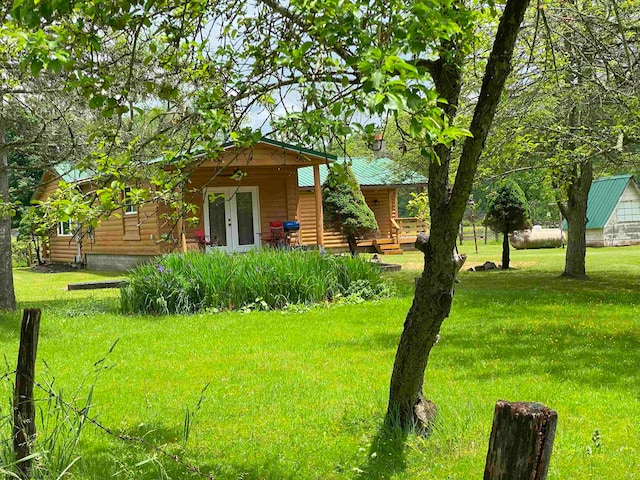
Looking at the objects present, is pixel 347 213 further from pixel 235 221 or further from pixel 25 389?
pixel 25 389

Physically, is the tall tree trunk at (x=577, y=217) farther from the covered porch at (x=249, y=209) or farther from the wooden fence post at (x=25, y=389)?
the wooden fence post at (x=25, y=389)

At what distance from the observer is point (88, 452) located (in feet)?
15.4

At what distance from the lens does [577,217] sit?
16.1 metres

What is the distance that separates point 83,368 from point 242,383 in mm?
2080

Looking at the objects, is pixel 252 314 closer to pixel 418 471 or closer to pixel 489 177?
pixel 489 177

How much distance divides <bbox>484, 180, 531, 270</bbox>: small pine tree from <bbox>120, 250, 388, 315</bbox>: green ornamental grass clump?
9044 millimetres

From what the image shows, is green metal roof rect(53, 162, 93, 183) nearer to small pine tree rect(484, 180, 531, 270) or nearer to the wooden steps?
small pine tree rect(484, 180, 531, 270)

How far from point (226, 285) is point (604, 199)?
30.8 meters

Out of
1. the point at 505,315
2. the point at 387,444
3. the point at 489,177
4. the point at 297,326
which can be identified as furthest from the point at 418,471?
the point at 489,177

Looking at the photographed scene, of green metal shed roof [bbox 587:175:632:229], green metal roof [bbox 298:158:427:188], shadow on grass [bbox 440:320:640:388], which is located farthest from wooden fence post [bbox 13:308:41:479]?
green metal shed roof [bbox 587:175:632:229]

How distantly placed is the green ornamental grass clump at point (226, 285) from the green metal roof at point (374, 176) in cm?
1576

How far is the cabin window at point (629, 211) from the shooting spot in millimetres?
36037

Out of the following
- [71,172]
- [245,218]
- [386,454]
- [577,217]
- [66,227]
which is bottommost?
[386,454]

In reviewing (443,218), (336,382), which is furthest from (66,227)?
(443,218)
